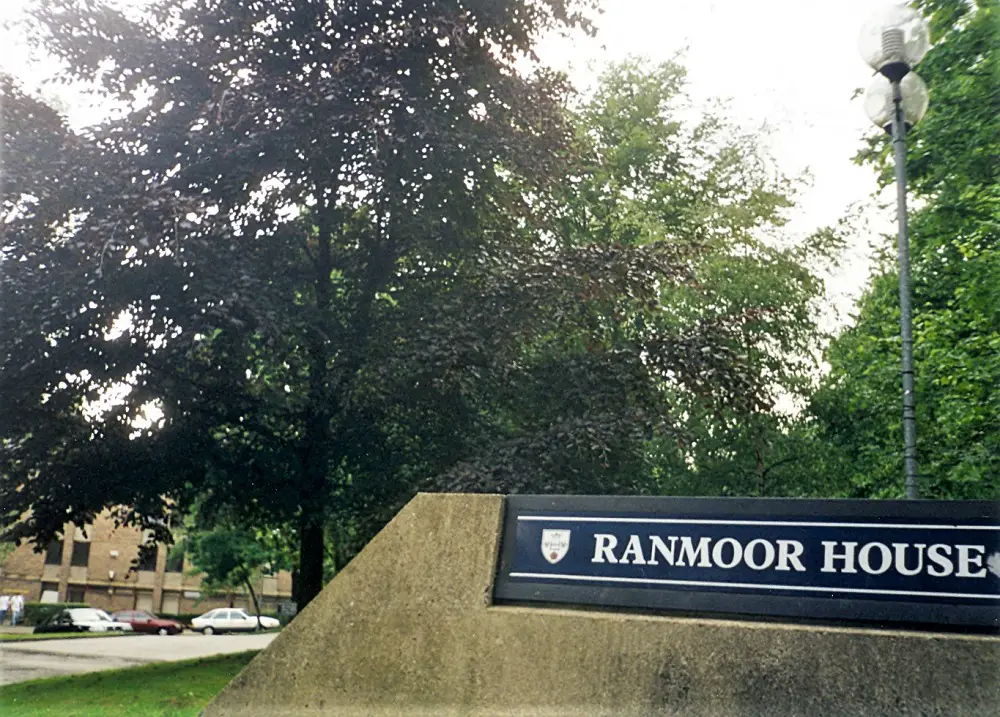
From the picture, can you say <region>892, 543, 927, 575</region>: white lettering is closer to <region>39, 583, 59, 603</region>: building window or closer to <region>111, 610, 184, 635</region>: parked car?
<region>111, 610, 184, 635</region>: parked car

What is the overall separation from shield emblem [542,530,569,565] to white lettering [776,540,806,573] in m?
1.10

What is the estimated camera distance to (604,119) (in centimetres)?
2433

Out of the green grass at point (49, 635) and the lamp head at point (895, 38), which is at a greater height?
the lamp head at point (895, 38)

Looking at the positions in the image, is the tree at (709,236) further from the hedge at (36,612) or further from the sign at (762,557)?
the hedge at (36,612)

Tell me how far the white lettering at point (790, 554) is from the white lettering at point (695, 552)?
0.34 meters

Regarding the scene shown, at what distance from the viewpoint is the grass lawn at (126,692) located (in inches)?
470

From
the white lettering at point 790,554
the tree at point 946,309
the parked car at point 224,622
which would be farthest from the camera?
the parked car at point 224,622

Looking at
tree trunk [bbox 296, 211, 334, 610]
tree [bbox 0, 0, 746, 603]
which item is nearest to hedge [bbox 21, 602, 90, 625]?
tree trunk [bbox 296, 211, 334, 610]

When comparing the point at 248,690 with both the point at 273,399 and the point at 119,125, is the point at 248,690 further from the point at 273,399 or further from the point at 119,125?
the point at 119,125

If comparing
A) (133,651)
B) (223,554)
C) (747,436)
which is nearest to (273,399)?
(747,436)

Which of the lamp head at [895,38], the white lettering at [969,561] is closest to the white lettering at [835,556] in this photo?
the white lettering at [969,561]

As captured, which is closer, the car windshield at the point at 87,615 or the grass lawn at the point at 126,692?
the grass lawn at the point at 126,692

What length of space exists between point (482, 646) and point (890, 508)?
2.11 meters

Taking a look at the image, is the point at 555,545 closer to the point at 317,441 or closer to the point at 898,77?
the point at 898,77
